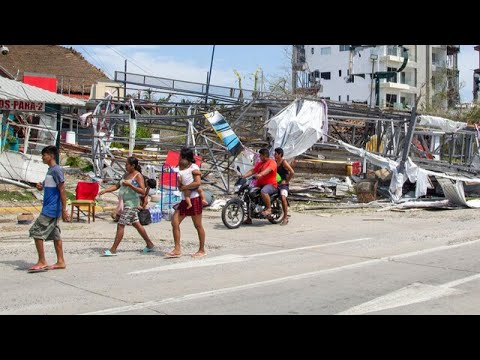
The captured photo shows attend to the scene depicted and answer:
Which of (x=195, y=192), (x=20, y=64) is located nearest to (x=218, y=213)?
(x=195, y=192)

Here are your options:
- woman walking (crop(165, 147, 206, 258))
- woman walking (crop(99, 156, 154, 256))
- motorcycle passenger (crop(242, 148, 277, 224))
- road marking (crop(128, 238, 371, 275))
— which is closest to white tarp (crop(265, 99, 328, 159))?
motorcycle passenger (crop(242, 148, 277, 224))

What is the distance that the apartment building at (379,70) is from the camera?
63.8m

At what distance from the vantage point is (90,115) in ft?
67.2

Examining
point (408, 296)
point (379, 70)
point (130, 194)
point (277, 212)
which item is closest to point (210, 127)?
point (277, 212)

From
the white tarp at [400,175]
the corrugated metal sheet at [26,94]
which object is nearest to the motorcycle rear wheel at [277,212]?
the white tarp at [400,175]

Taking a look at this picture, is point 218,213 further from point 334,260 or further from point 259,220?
point 334,260

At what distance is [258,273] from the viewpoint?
8.98 meters

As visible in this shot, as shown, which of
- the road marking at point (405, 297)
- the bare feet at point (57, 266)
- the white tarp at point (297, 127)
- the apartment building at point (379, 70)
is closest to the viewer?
the road marking at point (405, 297)

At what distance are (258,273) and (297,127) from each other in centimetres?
1021

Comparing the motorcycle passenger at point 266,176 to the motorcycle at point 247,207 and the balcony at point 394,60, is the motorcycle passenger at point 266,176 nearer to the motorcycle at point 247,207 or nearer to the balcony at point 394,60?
the motorcycle at point 247,207

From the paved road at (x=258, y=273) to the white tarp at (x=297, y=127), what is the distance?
5.34 meters

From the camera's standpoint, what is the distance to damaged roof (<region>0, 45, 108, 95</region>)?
133 feet

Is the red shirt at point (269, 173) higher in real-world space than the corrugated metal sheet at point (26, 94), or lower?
lower

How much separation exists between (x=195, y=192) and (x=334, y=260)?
2556 mm
